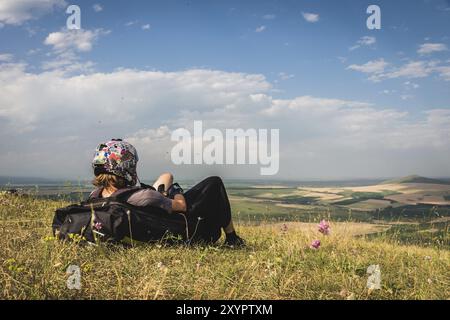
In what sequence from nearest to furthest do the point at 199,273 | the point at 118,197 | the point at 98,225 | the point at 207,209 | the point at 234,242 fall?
the point at 199,273 < the point at 98,225 < the point at 118,197 < the point at 207,209 < the point at 234,242

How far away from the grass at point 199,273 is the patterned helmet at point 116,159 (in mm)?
1146

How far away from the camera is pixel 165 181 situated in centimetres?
746

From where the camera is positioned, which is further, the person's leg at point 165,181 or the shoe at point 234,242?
the person's leg at point 165,181

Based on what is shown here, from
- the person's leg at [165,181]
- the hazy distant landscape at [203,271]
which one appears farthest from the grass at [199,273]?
the person's leg at [165,181]

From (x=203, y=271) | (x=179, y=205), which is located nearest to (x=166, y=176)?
(x=179, y=205)

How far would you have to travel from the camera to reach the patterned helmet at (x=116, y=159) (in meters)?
6.37

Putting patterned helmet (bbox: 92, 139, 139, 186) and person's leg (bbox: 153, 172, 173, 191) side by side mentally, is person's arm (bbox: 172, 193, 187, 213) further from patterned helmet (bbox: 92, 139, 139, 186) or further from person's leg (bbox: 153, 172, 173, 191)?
person's leg (bbox: 153, 172, 173, 191)

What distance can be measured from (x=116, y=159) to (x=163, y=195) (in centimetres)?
89

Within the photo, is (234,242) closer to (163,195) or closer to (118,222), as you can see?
(163,195)

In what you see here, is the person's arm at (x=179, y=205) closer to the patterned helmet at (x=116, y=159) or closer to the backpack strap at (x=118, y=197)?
the backpack strap at (x=118, y=197)

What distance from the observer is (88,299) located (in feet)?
13.2

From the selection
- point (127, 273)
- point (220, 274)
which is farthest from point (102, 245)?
point (220, 274)

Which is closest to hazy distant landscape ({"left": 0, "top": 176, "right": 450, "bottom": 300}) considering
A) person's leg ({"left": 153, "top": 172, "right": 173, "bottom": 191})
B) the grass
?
the grass

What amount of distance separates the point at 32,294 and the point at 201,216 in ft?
10.5
